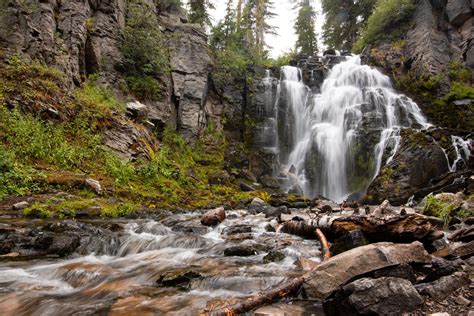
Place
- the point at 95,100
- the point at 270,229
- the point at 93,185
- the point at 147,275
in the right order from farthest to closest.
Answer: the point at 95,100 → the point at 93,185 → the point at 270,229 → the point at 147,275

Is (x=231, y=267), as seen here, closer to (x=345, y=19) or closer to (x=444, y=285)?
(x=444, y=285)

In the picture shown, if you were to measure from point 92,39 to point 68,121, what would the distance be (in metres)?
7.44

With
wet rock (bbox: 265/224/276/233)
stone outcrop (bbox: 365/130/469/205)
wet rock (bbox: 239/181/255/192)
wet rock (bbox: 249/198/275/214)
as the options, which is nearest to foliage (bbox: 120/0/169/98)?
wet rock (bbox: 239/181/255/192)

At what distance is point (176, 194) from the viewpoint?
1267 centimetres

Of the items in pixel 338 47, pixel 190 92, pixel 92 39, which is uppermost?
pixel 338 47

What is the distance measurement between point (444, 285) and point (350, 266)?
89 centimetres

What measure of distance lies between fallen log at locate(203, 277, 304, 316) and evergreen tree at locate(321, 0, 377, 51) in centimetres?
3367

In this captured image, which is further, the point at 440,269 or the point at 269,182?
the point at 269,182

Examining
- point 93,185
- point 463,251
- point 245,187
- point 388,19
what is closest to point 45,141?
point 93,185

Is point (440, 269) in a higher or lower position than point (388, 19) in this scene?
lower

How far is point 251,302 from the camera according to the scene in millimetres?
3178

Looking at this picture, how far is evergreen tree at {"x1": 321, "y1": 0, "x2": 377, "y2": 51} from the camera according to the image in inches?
1262

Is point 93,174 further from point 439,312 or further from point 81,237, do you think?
point 439,312

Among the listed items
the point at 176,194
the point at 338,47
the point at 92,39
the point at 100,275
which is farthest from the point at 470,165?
the point at 338,47
